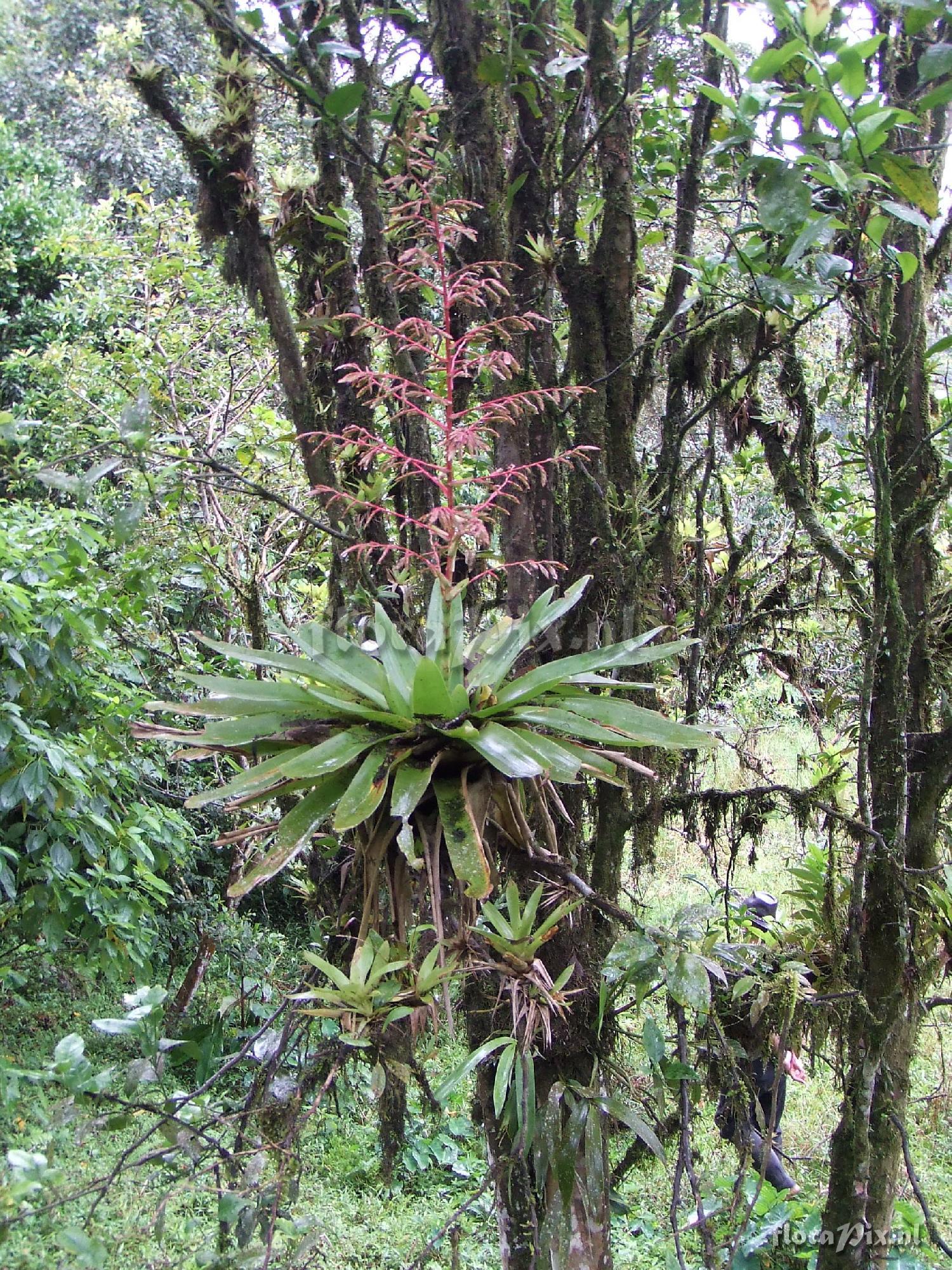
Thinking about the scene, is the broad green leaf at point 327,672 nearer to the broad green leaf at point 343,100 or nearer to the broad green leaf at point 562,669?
the broad green leaf at point 562,669

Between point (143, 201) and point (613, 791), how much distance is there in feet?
10.1

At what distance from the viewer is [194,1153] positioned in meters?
1.23

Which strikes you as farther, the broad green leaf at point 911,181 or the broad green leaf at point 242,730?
the broad green leaf at point 911,181

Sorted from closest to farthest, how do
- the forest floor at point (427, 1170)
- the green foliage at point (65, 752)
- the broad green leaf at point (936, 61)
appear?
the broad green leaf at point (936, 61), the green foliage at point (65, 752), the forest floor at point (427, 1170)

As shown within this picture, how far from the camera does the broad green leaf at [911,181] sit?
1395 mm

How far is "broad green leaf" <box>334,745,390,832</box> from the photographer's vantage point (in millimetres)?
1125

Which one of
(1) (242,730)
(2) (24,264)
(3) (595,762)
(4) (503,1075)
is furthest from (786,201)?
(2) (24,264)

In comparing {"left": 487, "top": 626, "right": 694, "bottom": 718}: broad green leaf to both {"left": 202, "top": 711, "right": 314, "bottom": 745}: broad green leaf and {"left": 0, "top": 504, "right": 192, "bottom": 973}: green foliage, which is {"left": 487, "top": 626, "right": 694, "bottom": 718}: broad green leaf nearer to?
{"left": 202, "top": 711, "right": 314, "bottom": 745}: broad green leaf

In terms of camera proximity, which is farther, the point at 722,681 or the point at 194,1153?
the point at 722,681

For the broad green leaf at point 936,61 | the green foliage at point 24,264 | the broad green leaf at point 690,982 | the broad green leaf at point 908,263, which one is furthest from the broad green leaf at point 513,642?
the green foliage at point 24,264

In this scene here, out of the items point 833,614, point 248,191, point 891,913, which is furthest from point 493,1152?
point 248,191

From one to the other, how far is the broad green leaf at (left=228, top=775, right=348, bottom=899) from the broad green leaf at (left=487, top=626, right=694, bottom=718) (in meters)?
0.24

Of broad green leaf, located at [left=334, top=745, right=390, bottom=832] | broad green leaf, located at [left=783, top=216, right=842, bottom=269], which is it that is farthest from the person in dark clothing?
broad green leaf, located at [left=783, top=216, right=842, bottom=269]

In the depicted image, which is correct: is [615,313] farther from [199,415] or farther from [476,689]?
[199,415]
